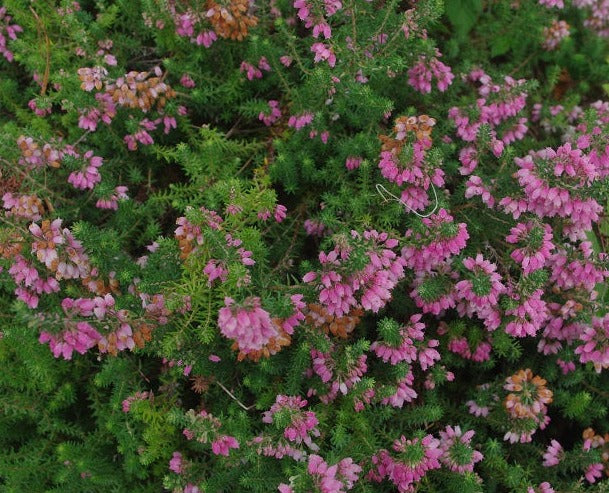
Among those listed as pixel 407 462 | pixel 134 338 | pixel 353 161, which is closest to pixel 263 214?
pixel 353 161

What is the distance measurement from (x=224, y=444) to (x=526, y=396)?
170 cm

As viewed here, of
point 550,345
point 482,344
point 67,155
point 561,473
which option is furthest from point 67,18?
point 561,473

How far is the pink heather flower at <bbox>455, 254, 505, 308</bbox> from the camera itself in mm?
3092

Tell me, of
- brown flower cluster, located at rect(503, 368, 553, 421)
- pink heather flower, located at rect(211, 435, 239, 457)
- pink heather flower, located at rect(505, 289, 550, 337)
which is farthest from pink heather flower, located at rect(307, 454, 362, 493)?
pink heather flower, located at rect(505, 289, 550, 337)

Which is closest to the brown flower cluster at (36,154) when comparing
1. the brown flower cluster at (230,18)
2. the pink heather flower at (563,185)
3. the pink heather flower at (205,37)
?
the pink heather flower at (205,37)

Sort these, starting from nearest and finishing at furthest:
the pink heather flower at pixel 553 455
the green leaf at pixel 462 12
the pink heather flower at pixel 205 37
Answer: the pink heather flower at pixel 553 455 < the pink heather flower at pixel 205 37 < the green leaf at pixel 462 12

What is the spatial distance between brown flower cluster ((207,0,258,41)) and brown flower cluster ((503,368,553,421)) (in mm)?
2689

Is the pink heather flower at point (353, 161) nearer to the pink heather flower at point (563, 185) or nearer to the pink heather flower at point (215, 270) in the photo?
the pink heather flower at point (563, 185)

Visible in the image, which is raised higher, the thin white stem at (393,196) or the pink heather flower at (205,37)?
the pink heather flower at (205,37)

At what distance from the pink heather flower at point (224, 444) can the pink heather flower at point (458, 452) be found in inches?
46.9

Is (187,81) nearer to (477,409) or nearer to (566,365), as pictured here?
(477,409)

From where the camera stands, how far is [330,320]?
10.4 feet

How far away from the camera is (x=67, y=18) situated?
393cm

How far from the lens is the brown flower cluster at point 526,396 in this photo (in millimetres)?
3314
